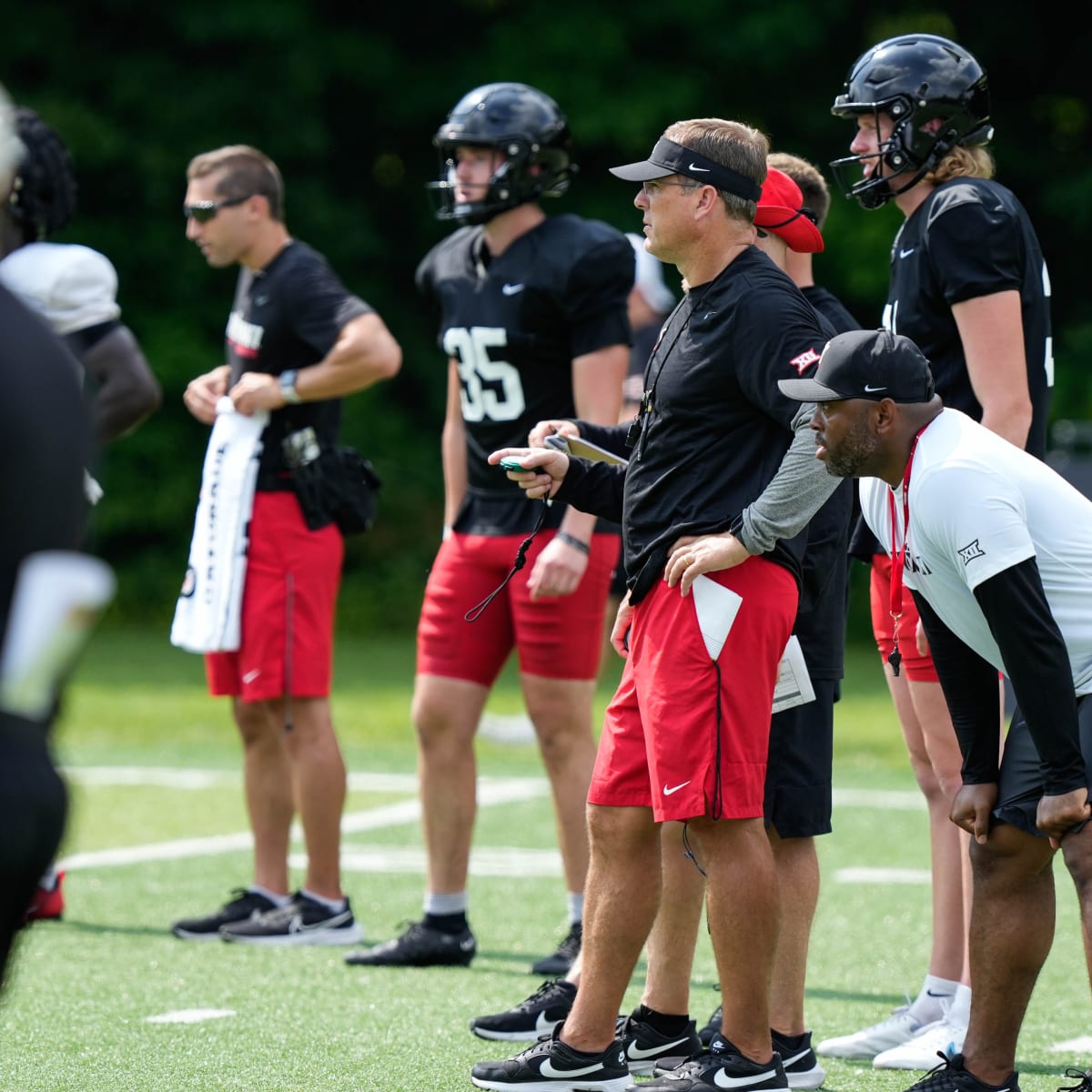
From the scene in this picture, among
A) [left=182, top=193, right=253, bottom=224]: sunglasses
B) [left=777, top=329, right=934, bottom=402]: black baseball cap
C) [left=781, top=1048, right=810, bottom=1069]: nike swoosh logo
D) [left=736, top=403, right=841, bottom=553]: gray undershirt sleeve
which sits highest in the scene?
[left=182, top=193, right=253, bottom=224]: sunglasses

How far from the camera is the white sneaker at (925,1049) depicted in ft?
16.2

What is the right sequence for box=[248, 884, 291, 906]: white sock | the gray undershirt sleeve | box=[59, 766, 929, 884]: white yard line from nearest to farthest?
the gray undershirt sleeve < box=[248, 884, 291, 906]: white sock < box=[59, 766, 929, 884]: white yard line

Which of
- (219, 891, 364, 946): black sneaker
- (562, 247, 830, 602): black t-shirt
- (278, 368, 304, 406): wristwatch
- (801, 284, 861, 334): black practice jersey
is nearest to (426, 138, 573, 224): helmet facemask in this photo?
(278, 368, 304, 406): wristwatch

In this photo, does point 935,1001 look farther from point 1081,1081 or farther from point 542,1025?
point 542,1025

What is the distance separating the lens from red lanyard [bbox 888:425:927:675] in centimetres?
411

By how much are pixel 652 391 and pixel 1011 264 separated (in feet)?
3.59

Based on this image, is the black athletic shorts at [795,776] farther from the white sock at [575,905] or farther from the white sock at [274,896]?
the white sock at [274,896]

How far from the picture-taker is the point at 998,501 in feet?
12.9

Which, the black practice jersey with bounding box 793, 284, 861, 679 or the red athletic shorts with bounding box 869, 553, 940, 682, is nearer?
the black practice jersey with bounding box 793, 284, 861, 679

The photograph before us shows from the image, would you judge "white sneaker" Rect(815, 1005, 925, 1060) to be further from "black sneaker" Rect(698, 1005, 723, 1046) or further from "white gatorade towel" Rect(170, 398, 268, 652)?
"white gatorade towel" Rect(170, 398, 268, 652)

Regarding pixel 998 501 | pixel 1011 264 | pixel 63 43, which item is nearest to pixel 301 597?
pixel 1011 264

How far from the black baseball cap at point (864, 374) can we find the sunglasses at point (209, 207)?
10.4ft

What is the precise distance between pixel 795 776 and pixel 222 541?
257cm

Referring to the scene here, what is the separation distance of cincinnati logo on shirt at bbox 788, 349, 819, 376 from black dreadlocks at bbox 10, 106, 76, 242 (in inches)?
98.4
